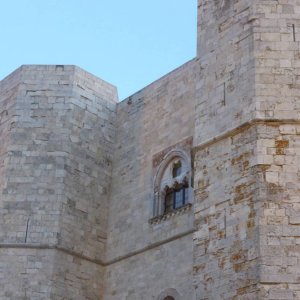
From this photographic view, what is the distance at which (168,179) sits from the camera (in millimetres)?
14359

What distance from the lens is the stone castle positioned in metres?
9.33

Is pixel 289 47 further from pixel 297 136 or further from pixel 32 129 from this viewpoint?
pixel 32 129

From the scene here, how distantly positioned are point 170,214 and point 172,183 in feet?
2.25

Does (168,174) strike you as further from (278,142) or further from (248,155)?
(278,142)

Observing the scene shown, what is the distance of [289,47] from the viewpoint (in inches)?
402

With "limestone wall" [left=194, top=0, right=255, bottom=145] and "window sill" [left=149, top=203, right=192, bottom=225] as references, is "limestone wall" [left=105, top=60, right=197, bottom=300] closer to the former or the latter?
"window sill" [left=149, top=203, right=192, bottom=225]

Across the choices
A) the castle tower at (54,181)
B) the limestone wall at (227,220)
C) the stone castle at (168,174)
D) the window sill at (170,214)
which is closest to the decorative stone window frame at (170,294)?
the stone castle at (168,174)

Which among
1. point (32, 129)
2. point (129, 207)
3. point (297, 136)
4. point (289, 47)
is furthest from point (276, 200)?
point (32, 129)

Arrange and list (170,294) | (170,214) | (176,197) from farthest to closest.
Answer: (176,197) < (170,214) < (170,294)

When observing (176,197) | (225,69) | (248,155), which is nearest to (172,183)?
(176,197)

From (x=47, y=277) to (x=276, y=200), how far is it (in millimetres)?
5611

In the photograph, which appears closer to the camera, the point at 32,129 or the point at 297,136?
the point at 297,136

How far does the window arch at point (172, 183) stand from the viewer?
1398cm

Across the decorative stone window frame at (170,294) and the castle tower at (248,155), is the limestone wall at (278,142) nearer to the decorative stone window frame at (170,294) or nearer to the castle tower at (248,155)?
the castle tower at (248,155)
